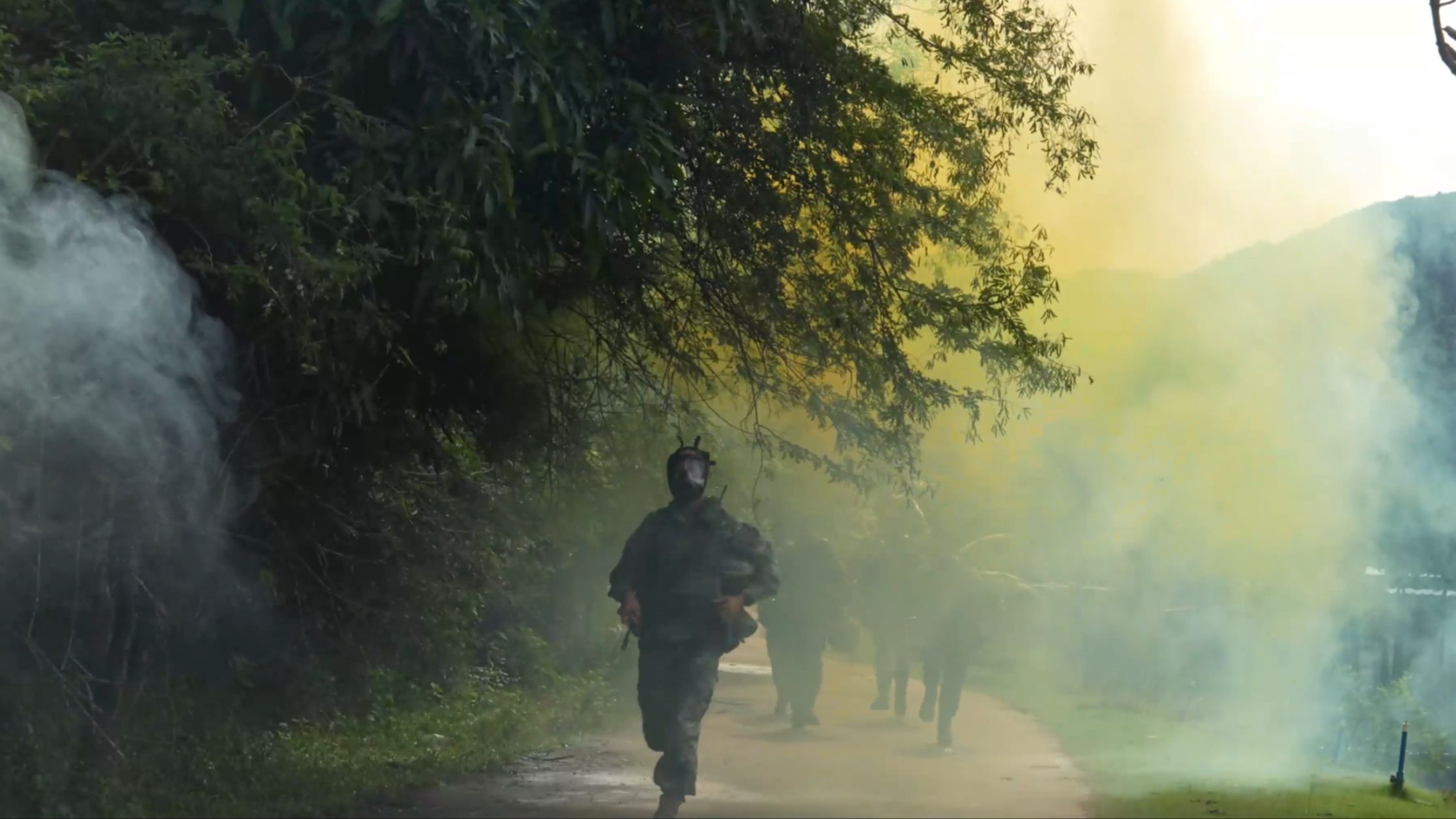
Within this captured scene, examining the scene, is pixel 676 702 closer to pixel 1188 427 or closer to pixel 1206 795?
pixel 1206 795

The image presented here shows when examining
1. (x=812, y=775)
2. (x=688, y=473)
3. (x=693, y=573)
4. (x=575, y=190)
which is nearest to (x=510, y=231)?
(x=575, y=190)

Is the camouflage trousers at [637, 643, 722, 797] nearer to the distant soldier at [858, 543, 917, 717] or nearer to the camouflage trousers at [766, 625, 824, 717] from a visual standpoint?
the camouflage trousers at [766, 625, 824, 717]

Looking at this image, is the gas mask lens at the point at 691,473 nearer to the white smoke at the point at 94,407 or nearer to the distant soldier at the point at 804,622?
the white smoke at the point at 94,407

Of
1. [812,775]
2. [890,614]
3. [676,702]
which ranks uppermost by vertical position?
[890,614]

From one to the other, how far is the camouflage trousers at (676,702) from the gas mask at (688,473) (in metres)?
0.86

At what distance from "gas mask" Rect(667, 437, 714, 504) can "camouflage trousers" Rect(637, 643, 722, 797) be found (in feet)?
2.83

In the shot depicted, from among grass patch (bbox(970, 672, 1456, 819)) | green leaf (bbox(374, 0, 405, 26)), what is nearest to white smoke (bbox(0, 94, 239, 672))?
green leaf (bbox(374, 0, 405, 26))

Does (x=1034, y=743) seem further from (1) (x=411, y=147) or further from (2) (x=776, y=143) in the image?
(1) (x=411, y=147)

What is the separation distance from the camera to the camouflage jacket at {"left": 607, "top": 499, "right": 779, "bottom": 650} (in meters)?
10.0

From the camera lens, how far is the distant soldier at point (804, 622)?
677 inches

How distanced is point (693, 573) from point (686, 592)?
12cm

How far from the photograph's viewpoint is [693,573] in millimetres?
10031

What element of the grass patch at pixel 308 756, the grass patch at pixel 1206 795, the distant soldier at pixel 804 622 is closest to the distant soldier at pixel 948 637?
the distant soldier at pixel 804 622

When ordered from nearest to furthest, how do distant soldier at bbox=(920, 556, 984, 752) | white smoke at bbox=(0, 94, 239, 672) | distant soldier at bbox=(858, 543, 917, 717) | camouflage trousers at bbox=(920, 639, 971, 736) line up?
white smoke at bbox=(0, 94, 239, 672) < camouflage trousers at bbox=(920, 639, 971, 736) < distant soldier at bbox=(920, 556, 984, 752) < distant soldier at bbox=(858, 543, 917, 717)
